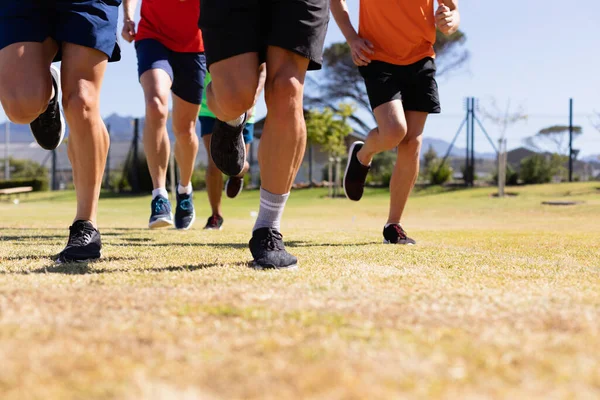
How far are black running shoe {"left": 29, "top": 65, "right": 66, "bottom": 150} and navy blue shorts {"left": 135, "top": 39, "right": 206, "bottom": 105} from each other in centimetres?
121

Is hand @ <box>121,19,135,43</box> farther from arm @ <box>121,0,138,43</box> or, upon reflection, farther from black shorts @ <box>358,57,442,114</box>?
black shorts @ <box>358,57,442,114</box>

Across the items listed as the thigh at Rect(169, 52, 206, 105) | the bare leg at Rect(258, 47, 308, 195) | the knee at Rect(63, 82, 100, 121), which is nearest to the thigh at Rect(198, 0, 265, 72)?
the bare leg at Rect(258, 47, 308, 195)

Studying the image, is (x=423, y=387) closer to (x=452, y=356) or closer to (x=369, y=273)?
(x=452, y=356)

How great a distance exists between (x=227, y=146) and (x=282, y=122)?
0.91 metres

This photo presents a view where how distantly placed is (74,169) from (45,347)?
2.16 m

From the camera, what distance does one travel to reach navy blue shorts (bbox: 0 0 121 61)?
2.86m

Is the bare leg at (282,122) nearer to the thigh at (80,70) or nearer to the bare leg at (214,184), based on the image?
the thigh at (80,70)

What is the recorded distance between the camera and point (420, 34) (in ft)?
14.7

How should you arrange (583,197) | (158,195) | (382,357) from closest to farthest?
(382,357)
(158,195)
(583,197)

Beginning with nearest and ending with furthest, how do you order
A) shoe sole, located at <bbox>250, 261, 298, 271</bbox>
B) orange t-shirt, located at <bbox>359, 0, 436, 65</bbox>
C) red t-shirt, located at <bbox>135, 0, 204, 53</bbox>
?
shoe sole, located at <bbox>250, 261, 298, 271</bbox> → orange t-shirt, located at <bbox>359, 0, 436, 65</bbox> → red t-shirt, located at <bbox>135, 0, 204, 53</bbox>

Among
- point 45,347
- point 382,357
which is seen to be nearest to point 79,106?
point 45,347

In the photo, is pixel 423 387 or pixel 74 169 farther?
pixel 74 169

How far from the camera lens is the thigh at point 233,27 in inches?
105

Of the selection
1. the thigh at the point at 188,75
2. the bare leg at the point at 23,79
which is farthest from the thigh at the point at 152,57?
the bare leg at the point at 23,79
